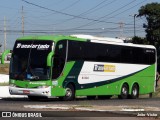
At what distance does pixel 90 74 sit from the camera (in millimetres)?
28297

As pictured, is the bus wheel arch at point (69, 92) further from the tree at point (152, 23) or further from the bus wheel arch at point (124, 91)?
the tree at point (152, 23)

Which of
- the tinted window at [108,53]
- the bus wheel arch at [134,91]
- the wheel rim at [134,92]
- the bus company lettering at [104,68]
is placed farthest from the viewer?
the wheel rim at [134,92]

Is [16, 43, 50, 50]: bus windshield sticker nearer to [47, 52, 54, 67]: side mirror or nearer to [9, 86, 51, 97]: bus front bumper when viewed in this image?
[47, 52, 54, 67]: side mirror

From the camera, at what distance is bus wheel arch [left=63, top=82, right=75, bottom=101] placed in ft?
86.6

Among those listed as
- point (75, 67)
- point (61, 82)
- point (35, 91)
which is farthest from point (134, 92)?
point (35, 91)

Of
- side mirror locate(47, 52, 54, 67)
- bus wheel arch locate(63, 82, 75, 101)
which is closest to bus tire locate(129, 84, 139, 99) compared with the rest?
bus wheel arch locate(63, 82, 75, 101)

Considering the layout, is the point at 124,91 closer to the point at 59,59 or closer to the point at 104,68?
the point at 104,68

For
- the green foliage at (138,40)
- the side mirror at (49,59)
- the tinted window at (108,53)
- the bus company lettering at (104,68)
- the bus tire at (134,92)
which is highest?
the green foliage at (138,40)

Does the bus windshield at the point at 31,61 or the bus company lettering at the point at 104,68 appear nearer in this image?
the bus windshield at the point at 31,61

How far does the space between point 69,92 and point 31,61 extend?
2859mm

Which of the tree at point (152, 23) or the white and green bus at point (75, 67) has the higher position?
the tree at point (152, 23)

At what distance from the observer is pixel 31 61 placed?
25.1 m

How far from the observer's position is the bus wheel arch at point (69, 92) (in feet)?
86.6

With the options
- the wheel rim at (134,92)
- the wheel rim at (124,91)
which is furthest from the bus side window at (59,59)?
the wheel rim at (134,92)
